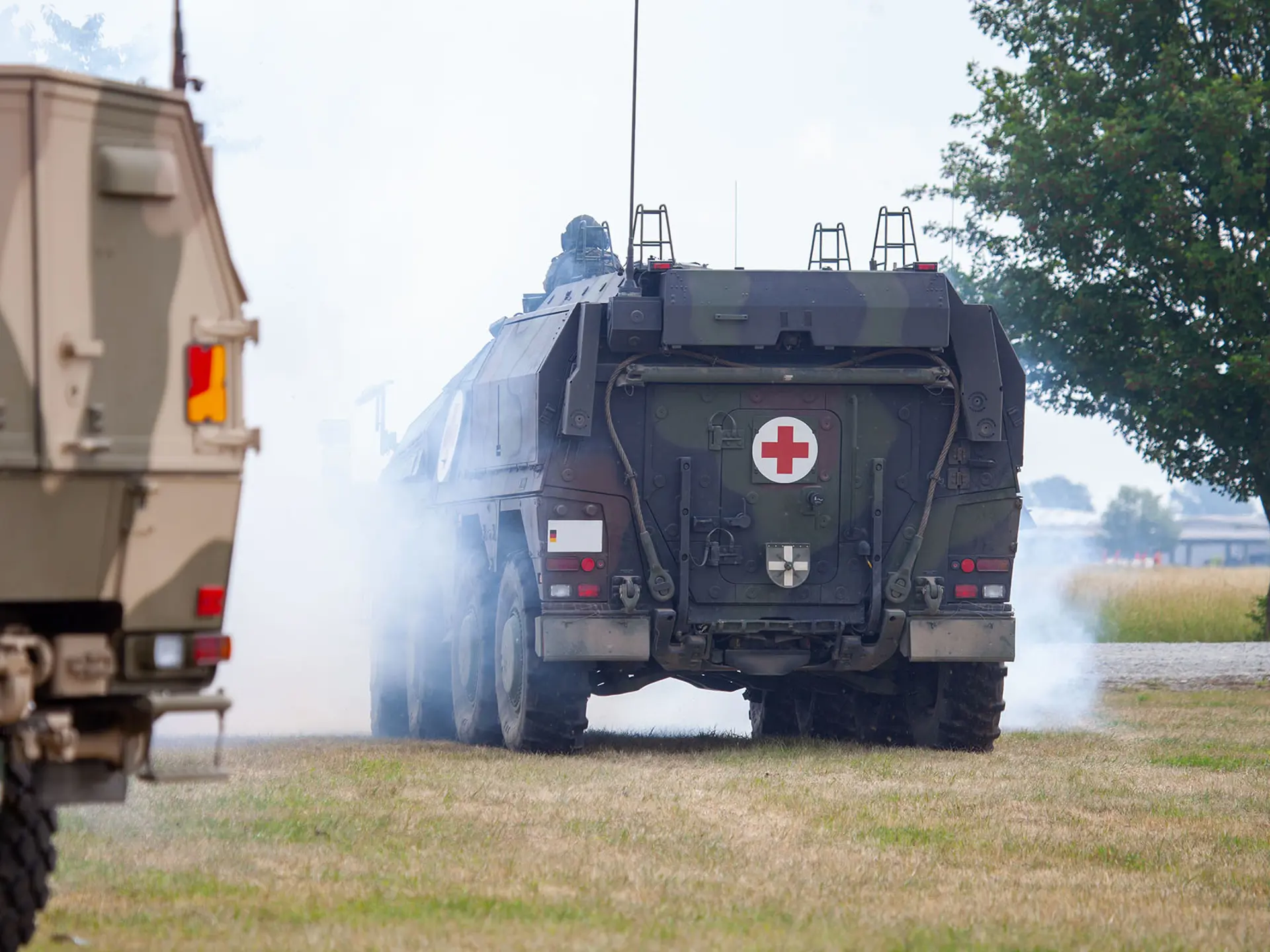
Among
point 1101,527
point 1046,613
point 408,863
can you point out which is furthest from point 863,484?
point 1101,527

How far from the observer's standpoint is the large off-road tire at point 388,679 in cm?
1969

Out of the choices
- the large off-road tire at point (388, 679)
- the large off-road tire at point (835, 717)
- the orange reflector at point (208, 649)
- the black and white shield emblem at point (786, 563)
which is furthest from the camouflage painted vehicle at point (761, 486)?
the orange reflector at point (208, 649)

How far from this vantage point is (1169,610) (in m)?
35.2

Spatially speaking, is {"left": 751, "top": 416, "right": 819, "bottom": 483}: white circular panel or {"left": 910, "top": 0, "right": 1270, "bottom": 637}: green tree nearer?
{"left": 751, "top": 416, "right": 819, "bottom": 483}: white circular panel

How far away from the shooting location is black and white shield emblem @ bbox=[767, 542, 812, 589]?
1491cm

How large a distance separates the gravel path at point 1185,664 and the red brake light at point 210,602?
18287 millimetres

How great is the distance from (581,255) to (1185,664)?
35.4 ft

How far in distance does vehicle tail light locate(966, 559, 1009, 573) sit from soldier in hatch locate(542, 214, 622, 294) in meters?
4.04

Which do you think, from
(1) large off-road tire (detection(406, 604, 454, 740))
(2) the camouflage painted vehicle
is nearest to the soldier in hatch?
(2) the camouflage painted vehicle

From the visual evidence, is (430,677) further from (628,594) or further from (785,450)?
(785,450)

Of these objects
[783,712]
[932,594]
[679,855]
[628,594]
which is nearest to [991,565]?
[932,594]

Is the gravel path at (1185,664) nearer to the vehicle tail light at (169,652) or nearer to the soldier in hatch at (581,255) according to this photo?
the soldier in hatch at (581,255)

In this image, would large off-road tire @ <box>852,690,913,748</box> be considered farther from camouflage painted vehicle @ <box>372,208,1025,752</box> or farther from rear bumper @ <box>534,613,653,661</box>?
rear bumper @ <box>534,613,653,661</box>

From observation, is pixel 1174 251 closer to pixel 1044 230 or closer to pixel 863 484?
pixel 1044 230
